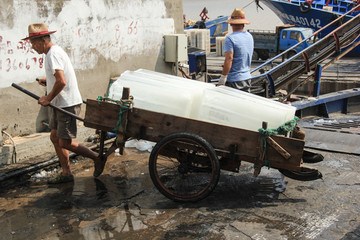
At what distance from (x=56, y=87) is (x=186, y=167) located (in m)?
1.79

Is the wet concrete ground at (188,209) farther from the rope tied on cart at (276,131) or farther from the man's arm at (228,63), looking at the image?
the man's arm at (228,63)

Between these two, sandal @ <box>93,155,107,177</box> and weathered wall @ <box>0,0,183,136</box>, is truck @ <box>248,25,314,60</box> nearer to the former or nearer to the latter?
weathered wall @ <box>0,0,183,136</box>

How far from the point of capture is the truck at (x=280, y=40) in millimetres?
19578

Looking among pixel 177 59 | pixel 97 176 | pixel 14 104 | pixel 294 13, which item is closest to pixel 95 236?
pixel 97 176

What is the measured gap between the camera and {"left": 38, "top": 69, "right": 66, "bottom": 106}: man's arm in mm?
→ 4633

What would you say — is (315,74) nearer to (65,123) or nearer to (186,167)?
(186,167)

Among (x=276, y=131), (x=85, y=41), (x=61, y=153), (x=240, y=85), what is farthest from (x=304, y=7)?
(x=61, y=153)

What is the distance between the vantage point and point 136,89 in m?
4.71

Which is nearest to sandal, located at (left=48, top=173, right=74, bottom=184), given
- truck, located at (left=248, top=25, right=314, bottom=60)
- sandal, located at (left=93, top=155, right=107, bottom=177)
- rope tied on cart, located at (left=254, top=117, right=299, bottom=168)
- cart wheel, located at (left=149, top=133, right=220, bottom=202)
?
sandal, located at (left=93, top=155, right=107, bottom=177)

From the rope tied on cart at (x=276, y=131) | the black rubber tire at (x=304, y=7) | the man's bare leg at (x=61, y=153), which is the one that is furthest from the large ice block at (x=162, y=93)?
the black rubber tire at (x=304, y=7)

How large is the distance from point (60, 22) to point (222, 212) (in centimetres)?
417

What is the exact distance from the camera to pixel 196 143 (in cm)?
432

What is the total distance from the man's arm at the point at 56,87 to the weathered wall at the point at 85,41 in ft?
5.14

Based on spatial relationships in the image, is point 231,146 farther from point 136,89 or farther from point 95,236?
point 95,236
